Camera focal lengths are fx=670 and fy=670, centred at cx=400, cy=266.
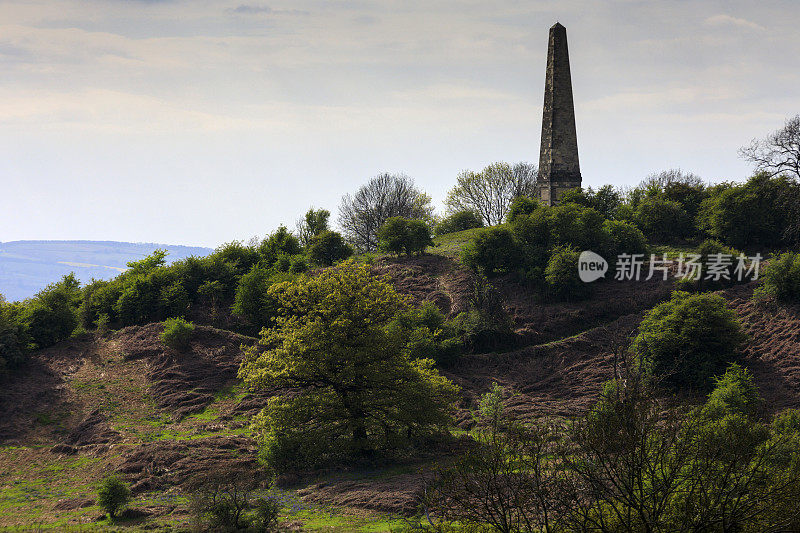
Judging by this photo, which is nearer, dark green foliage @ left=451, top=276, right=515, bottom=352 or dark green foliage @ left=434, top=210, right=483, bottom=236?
dark green foliage @ left=451, top=276, right=515, bottom=352

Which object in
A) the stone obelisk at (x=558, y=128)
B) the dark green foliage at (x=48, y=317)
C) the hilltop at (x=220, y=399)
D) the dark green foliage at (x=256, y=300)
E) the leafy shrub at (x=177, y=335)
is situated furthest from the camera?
the stone obelisk at (x=558, y=128)

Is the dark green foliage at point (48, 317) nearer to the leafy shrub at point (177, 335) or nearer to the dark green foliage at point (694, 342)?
the leafy shrub at point (177, 335)

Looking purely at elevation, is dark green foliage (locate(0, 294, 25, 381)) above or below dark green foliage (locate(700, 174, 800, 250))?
below

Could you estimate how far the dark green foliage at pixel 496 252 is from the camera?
143ft

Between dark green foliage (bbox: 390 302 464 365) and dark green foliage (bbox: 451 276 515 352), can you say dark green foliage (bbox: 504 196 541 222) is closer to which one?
dark green foliage (bbox: 451 276 515 352)

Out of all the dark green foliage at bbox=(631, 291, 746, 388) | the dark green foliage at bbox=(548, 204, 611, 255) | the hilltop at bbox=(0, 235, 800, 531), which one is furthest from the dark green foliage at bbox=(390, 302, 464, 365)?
the dark green foliage at bbox=(548, 204, 611, 255)

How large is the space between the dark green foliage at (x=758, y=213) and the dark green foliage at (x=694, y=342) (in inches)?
462

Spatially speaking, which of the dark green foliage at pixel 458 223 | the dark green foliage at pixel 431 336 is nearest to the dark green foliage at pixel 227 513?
the dark green foliage at pixel 431 336

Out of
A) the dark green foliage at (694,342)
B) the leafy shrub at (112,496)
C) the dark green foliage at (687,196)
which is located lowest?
the leafy shrub at (112,496)

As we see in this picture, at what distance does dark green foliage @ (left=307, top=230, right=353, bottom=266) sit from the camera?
168 feet

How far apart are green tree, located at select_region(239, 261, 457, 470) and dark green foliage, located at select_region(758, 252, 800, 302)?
Result: 18.9 m

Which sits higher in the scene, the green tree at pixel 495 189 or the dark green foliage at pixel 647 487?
the green tree at pixel 495 189

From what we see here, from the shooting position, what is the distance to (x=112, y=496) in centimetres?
2095

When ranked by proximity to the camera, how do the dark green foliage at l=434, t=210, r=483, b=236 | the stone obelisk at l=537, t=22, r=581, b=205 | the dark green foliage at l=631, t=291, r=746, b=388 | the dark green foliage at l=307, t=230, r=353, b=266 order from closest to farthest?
the dark green foliage at l=631, t=291, r=746, b=388 < the stone obelisk at l=537, t=22, r=581, b=205 < the dark green foliage at l=307, t=230, r=353, b=266 < the dark green foliage at l=434, t=210, r=483, b=236
